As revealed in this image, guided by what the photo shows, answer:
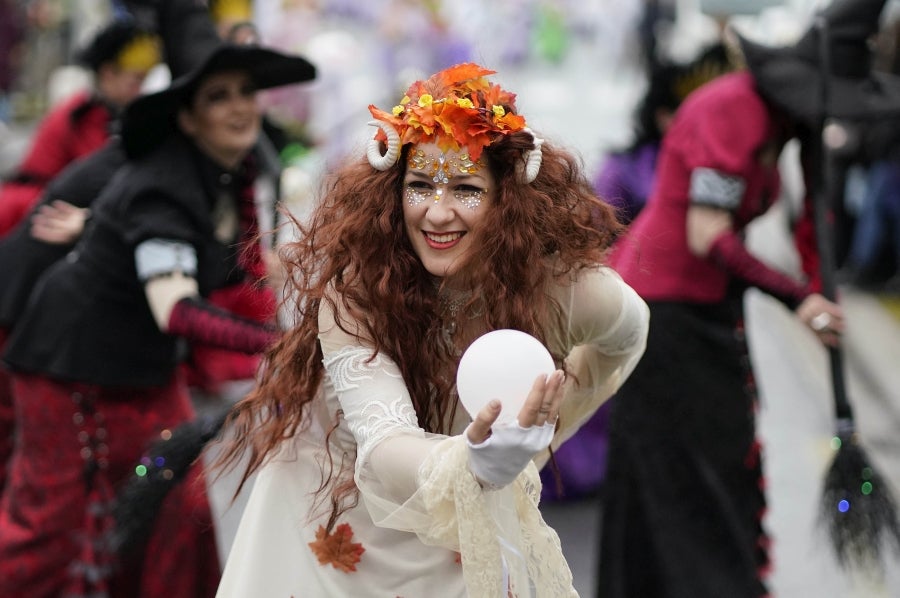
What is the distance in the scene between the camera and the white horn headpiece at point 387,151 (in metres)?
2.88

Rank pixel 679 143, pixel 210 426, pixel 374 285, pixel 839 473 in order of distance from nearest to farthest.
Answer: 1. pixel 374 285
2. pixel 210 426
3. pixel 839 473
4. pixel 679 143

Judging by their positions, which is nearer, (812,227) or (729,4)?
(812,227)

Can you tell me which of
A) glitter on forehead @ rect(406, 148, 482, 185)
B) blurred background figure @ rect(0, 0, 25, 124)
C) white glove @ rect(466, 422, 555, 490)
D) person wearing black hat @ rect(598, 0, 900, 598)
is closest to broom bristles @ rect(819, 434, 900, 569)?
person wearing black hat @ rect(598, 0, 900, 598)

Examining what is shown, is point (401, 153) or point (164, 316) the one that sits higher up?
point (401, 153)

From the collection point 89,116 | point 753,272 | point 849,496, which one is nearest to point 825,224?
point 753,272

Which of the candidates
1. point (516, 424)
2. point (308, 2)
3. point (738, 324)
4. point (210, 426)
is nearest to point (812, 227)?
point (738, 324)

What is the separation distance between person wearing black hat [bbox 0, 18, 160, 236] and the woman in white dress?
3069mm

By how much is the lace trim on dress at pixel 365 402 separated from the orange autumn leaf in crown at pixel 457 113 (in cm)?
43

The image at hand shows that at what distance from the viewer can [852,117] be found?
14.7 ft

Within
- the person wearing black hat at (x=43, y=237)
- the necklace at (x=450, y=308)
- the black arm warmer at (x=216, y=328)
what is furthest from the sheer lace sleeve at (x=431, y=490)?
the person wearing black hat at (x=43, y=237)

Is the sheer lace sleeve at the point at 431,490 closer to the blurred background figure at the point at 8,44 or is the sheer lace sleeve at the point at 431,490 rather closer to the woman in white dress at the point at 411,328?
the woman in white dress at the point at 411,328

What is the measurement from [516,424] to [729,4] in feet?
22.2

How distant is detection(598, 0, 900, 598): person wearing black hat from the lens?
4.44 m

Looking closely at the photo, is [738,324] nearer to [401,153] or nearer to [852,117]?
[852,117]
